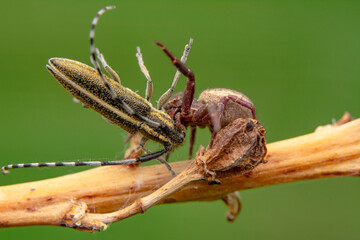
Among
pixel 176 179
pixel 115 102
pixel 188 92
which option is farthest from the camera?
pixel 188 92

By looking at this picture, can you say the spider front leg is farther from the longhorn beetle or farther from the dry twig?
the dry twig

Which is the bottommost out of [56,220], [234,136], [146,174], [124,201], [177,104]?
[56,220]

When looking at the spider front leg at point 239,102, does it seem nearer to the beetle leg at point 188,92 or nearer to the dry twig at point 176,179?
the beetle leg at point 188,92

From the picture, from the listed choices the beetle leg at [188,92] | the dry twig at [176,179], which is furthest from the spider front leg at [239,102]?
the dry twig at [176,179]

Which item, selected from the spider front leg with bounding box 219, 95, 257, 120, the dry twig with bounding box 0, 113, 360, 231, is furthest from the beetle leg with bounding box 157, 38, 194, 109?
the dry twig with bounding box 0, 113, 360, 231

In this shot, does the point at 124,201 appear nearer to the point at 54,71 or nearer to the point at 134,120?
the point at 134,120

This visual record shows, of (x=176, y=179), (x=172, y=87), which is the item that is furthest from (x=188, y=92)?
(x=176, y=179)

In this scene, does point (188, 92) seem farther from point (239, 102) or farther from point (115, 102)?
point (115, 102)

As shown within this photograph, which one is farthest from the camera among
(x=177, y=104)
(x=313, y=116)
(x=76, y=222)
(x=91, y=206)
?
(x=313, y=116)

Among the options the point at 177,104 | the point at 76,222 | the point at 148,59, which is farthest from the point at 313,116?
the point at 76,222
